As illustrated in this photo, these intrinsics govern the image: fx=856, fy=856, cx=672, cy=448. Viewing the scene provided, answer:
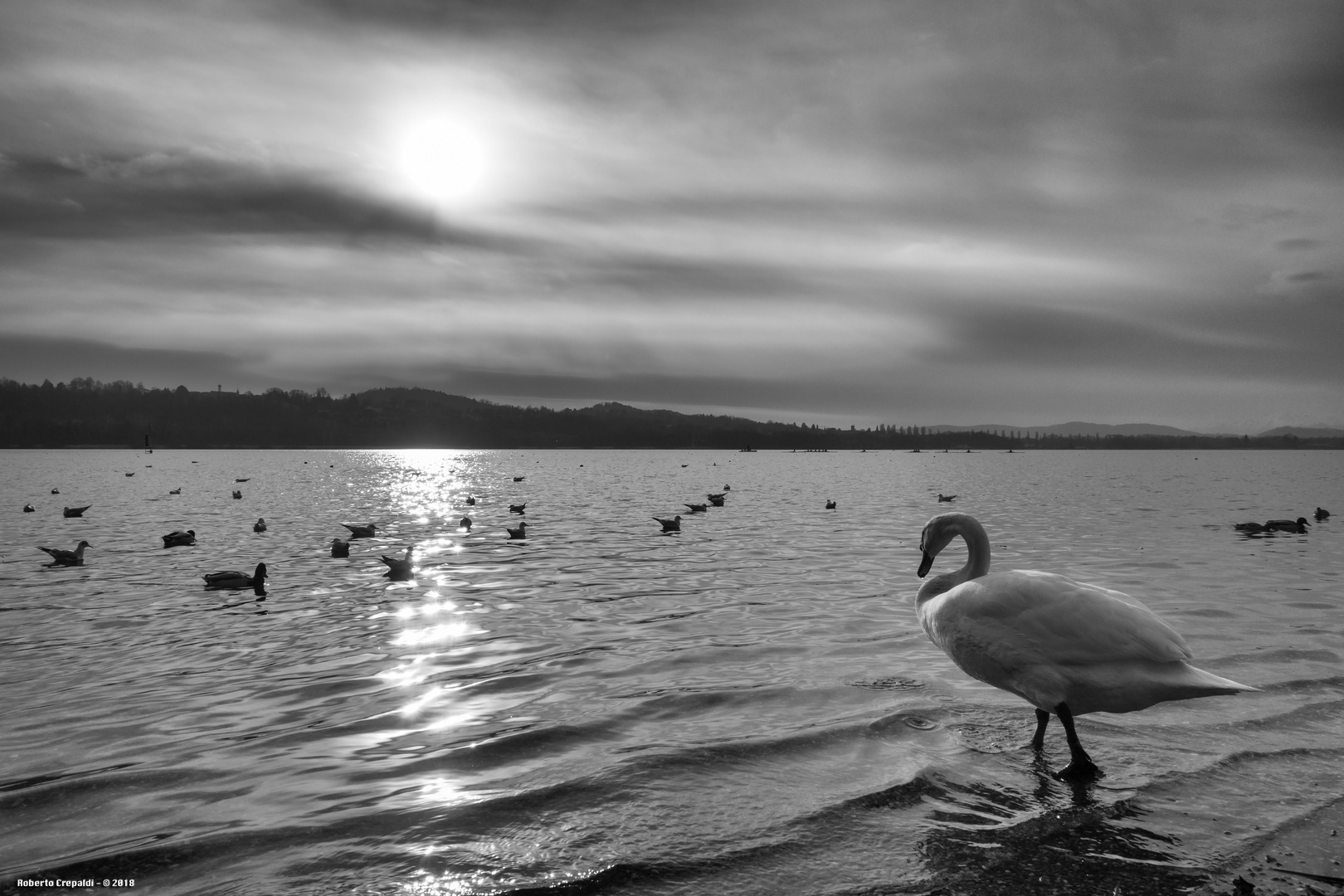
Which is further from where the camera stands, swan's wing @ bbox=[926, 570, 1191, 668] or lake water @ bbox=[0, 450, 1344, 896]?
swan's wing @ bbox=[926, 570, 1191, 668]

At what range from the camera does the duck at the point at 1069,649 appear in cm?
742

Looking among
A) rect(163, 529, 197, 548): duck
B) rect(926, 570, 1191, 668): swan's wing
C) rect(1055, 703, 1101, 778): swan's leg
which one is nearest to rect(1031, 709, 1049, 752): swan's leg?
rect(1055, 703, 1101, 778): swan's leg

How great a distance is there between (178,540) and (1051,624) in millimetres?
31455

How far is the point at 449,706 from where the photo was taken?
10.9 meters

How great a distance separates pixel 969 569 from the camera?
9.83 m

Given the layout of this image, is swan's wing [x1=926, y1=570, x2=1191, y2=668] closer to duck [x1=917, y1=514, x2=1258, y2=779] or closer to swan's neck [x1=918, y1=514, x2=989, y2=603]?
duck [x1=917, y1=514, x2=1258, y2=779]

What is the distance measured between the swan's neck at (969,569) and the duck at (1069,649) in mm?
798

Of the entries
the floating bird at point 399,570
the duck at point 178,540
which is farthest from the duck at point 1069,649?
the duck at point 178,540

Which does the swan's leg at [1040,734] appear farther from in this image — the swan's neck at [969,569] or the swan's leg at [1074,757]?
the swan's neck at [969,569]

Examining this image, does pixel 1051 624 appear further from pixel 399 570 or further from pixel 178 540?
pixel 178 540

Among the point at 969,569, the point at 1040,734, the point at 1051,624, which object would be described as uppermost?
the point at 969,569

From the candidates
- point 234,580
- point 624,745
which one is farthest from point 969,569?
point 234,580

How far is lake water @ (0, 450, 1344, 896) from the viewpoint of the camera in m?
6.40

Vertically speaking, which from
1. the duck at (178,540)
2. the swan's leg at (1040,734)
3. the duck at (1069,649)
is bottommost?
the duck at (178,540)
